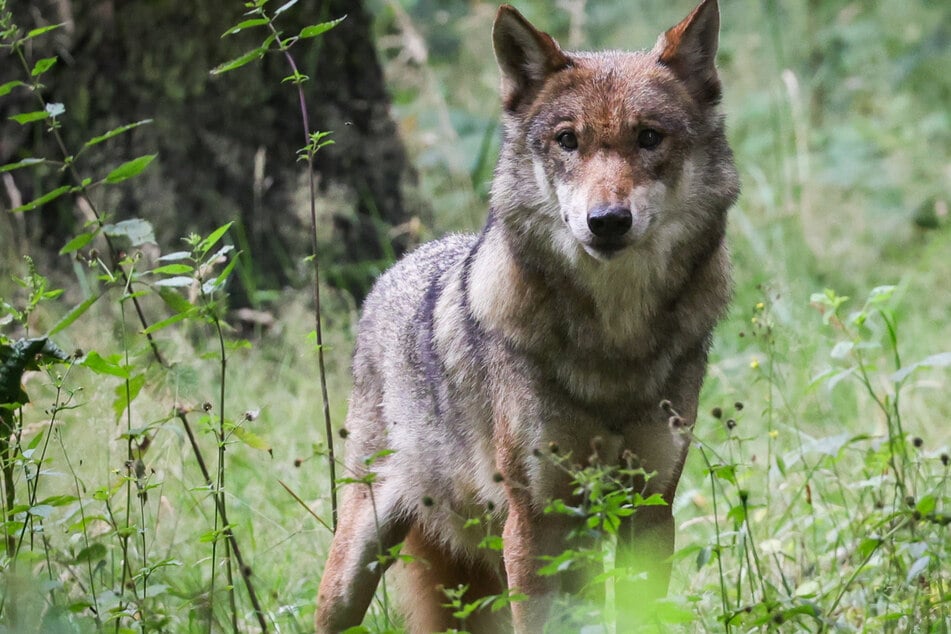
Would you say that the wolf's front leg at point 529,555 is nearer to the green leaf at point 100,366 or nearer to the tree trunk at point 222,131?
the green leaf at point 100,366

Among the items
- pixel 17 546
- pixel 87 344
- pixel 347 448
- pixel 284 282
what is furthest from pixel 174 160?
pixel 17 546

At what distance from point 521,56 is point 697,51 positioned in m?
0.55

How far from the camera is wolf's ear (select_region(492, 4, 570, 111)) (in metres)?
3.74

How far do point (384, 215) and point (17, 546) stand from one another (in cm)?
420

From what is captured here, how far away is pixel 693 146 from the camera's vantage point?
143 inches

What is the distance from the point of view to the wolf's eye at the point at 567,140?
140 inches

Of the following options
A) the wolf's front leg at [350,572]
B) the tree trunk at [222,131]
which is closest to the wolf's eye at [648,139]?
the wolf's front leg at [350,572]

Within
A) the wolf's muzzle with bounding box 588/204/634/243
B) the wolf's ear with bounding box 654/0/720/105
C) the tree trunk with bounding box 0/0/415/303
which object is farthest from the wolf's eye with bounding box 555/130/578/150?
the tree trunk with bounding box 0/0/415/303

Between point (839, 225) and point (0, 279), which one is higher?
point (0, 279)

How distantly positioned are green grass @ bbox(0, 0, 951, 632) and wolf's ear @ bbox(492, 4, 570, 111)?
3.48ft

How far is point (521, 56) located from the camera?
384cm

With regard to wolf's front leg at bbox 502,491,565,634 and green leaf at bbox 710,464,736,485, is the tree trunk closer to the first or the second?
wolf's front leg at bbox 502,491,565,634

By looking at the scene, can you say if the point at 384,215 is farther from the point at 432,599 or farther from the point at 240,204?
the point at 432,599

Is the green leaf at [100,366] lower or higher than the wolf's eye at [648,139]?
lower
